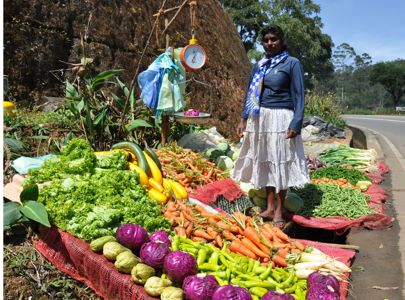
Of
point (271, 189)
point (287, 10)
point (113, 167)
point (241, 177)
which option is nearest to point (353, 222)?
point (271, 189)

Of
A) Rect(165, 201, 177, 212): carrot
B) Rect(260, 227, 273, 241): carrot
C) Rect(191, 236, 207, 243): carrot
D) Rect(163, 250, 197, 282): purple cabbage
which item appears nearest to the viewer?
Rect(163, 250, 197, 282): purple cabbage

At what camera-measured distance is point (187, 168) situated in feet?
18.5

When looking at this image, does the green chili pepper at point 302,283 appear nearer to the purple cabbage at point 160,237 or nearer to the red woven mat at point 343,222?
the purple cabbage at point 160,237

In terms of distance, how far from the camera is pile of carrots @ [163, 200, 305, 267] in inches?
141

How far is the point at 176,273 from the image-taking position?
9.23 ft

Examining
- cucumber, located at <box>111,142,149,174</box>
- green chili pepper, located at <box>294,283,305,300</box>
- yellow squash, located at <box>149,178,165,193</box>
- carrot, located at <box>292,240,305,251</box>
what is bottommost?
green chili pepper, located at <box>294,283,305,300</box>

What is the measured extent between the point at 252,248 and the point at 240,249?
0.34 feet

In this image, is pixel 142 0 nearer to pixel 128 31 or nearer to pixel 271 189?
pixel 128 31

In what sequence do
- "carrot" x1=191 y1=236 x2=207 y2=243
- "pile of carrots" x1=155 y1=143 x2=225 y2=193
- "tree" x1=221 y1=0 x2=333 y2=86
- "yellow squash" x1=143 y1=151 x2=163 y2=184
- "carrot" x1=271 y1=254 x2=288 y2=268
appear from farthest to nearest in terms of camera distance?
"tree" x1=221 y1=0 x2=333 y2=86, "pile of carrots" x1=155 y1=143 x2=225 y2=193, "yellow squash" x1=143 y1=151 x2=163 y2=184, "carrot" x1=191 y1=236 x2=207 y2=243, "carrot" x1=271 y1=254 x2=288 y2=268

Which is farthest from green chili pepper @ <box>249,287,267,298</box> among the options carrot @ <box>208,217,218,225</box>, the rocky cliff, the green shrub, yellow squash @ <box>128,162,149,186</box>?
the green shrub

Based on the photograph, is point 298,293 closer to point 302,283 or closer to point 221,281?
point 302,283

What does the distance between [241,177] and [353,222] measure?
1.39 m

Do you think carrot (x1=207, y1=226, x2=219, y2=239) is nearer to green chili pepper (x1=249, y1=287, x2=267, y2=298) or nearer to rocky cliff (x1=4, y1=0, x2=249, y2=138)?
green chili pepper (x1=249, y1=287, x2=267, y2=298)

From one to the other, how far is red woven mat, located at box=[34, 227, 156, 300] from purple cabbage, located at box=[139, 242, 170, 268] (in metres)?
0.17
